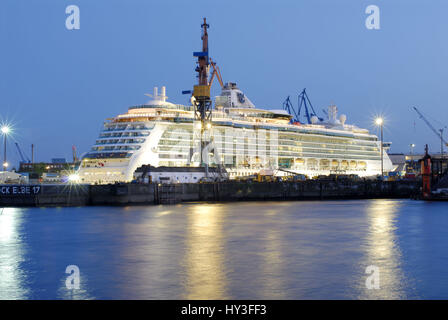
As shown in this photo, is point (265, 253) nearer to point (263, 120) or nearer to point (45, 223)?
point (45, 223)

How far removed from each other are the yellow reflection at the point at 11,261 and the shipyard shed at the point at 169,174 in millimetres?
25731

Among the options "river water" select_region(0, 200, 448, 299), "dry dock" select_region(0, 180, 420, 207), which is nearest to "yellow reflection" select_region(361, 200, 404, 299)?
"river water" select_region(0, 200, 448, 299)

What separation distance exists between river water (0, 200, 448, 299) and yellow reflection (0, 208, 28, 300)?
0.06 metres

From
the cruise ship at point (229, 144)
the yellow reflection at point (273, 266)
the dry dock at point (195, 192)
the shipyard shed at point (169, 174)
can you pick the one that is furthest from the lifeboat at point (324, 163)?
the yellow reflection at point (273, 266)

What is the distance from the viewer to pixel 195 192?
7694 cm

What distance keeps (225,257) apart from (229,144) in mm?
66137

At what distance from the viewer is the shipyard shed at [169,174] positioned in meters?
74.7

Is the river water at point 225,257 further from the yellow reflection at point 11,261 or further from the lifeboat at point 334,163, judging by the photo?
the lifeboat at point 334,163

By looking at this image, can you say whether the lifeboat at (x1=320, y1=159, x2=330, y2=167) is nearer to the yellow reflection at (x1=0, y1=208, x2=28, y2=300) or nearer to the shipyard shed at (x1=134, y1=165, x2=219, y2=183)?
the shipyard shed at (x1=134, y1=165, x2=219, y2=183)

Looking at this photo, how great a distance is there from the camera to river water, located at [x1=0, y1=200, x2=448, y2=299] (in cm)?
2248

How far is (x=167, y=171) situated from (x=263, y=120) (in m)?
38.2

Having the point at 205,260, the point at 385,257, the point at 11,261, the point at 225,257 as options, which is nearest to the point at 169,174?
the point at 225,257

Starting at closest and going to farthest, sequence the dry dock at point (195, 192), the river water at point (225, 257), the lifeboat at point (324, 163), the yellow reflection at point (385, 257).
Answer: the yellow reflection at point (385, 257)
the river water at point (225, 257)
the dry dock at point (195, 192)
the lifeboat at point (324, 163)

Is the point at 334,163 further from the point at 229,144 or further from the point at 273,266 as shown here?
the point at 273,266
